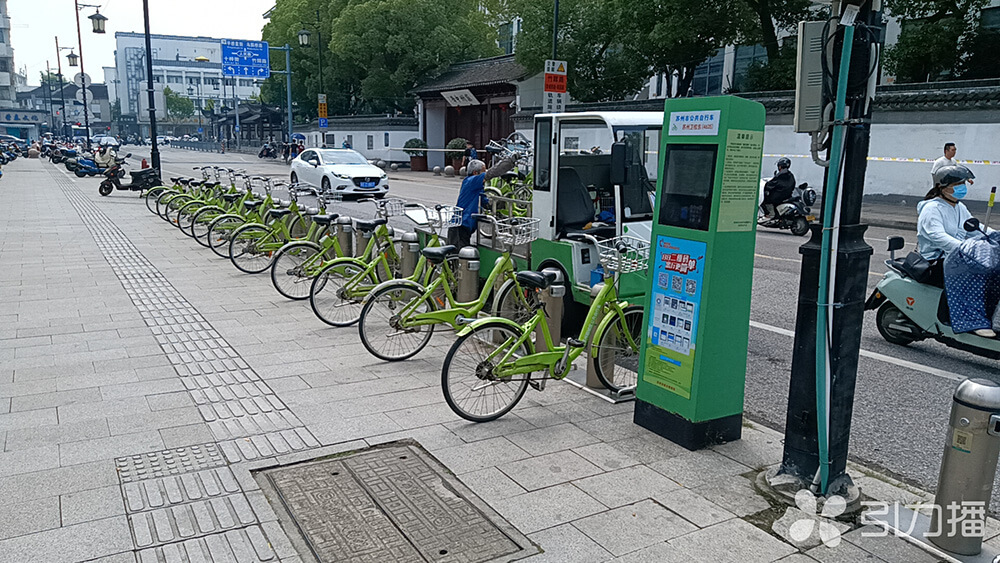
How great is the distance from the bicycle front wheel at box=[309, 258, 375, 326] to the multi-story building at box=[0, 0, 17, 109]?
295 feet

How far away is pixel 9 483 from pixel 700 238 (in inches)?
157

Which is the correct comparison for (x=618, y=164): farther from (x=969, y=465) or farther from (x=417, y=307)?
(x=969, y=465)

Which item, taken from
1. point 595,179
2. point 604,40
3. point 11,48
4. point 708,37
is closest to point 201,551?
point 595,179

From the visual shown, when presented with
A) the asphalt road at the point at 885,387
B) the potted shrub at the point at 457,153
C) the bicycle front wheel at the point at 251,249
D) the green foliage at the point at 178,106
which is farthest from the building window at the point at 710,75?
the green foliage at the point at 178,106

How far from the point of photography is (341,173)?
22188 mm

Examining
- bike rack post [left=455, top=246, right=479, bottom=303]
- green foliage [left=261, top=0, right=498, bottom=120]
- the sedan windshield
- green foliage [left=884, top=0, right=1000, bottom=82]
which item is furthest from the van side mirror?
green foliage [left=261, top=0, right=498, bottom=120]

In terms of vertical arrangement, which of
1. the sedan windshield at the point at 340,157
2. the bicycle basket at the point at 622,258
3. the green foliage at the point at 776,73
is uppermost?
the green foliage at the point at 776,73

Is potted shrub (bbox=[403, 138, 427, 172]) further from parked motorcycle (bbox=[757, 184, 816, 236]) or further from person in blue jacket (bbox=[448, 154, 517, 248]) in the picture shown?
person in blue jacket (bbox=[448, 154, 517, 248])

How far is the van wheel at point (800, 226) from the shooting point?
15.2 meters

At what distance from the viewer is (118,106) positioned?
397 feet

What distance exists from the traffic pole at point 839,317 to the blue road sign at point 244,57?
38223mm

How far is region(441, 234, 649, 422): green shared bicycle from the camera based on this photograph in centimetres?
484

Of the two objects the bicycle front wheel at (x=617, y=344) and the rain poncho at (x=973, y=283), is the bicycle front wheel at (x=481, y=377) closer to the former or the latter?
the bicycle front wheel at (x=617, y=344)

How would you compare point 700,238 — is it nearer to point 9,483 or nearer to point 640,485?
point 640,485
